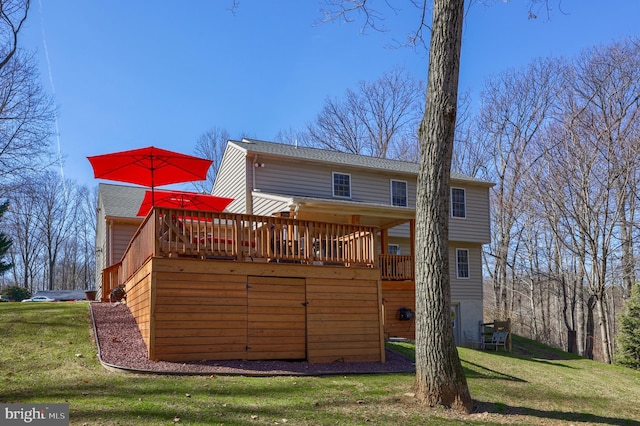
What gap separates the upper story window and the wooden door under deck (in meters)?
9.52

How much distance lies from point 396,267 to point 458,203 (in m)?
7.13

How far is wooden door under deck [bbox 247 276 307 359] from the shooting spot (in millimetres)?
9852

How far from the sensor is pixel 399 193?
21125 mm

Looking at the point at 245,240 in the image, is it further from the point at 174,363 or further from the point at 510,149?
the point at 510,149

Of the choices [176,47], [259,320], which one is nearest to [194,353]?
[259,320]

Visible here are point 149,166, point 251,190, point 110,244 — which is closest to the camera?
point 149,166

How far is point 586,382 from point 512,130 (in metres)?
18.7

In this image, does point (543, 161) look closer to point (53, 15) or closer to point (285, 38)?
point (285, 38)

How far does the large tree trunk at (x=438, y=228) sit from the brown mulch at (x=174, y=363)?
2.24 meters

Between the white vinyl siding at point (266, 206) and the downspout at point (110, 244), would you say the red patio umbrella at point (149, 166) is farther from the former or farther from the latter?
the downspout at point (110, 244)

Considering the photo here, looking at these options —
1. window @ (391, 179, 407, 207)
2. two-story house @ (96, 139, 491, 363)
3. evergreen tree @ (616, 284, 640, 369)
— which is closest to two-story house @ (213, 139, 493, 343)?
window @ (391, 179, 407, 207)

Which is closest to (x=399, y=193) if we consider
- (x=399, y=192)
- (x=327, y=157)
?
(x=399, y=192)

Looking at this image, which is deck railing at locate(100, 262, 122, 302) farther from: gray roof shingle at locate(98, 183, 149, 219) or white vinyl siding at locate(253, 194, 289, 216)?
white vinyl siding at locate(253, 194, 289, 216)

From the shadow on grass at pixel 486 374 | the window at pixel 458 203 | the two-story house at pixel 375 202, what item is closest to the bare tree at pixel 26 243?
the two-story house at pixel 375 202
